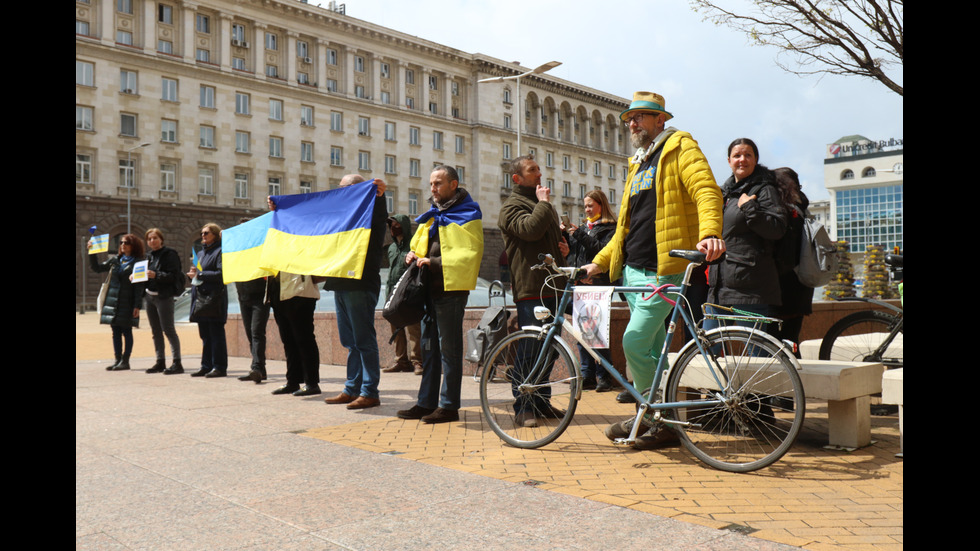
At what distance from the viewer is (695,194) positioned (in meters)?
4.73

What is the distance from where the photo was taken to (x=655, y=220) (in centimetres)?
504

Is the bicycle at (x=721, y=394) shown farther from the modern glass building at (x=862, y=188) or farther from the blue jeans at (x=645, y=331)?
the modern glass building at (x=862, y=188)

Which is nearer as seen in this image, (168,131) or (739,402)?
(739,402)

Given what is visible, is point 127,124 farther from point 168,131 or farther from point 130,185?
point 130,185

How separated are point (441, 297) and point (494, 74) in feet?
227

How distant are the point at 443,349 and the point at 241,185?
168ft

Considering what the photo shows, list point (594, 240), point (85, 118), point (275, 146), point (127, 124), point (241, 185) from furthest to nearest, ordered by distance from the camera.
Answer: point (275, 146)
point (241, 185)
point (127, 124)
point (85, 118)
point (594, 240)

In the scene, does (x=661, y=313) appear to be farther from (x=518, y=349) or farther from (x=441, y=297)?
(x=441, y=297)

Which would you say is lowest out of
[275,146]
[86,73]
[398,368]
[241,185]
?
[398,368]

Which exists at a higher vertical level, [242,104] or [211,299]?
[242,104]

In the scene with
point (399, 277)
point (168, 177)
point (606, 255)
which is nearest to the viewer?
point (606, 255)

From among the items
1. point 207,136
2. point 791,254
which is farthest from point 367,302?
point 207,136

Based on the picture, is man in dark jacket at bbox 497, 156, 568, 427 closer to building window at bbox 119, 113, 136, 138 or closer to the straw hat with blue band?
the straw hat with blue band
